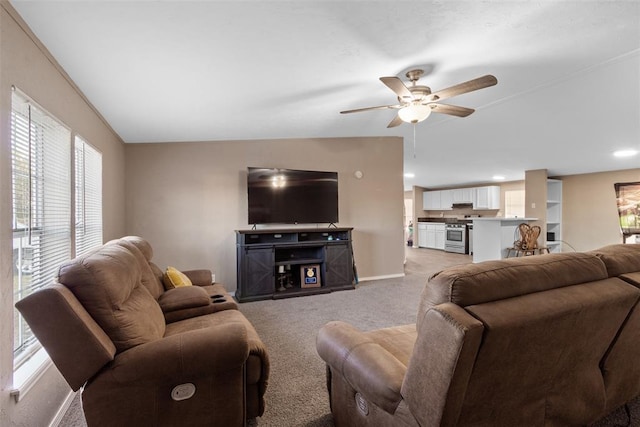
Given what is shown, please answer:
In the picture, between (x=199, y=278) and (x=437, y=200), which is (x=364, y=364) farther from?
(x=437, y=200)

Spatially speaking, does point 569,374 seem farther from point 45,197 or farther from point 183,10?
point 45,197

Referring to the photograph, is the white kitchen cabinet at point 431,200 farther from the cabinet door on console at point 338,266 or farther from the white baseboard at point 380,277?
the cabinet door on console at point 338,266

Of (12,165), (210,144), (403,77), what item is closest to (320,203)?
(210,144)

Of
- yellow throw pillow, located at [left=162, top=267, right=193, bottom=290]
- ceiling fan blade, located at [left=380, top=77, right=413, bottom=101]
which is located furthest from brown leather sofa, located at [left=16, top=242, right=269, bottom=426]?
ceiling fan blade, located at [left=380, top=77, right=413, bottom=101]

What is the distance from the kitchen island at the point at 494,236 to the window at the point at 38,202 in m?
6.64

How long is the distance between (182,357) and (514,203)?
930 cm

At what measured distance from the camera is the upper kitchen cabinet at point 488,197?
8.27 metres

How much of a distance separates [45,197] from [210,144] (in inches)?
101

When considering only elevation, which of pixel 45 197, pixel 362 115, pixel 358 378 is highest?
pixel 362 115

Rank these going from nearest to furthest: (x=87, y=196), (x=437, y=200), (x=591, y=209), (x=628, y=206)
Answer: (x=87, y=196)
(x=628, y=206)
(x=591, y=209)
(x=437, y=200)

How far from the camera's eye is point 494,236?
6.11m

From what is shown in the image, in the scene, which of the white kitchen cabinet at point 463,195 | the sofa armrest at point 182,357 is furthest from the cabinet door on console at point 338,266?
the white kitchen cabinet at point 463,195

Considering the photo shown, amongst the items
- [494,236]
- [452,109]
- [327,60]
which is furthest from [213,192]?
[494,236]

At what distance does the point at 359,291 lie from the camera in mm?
4422
